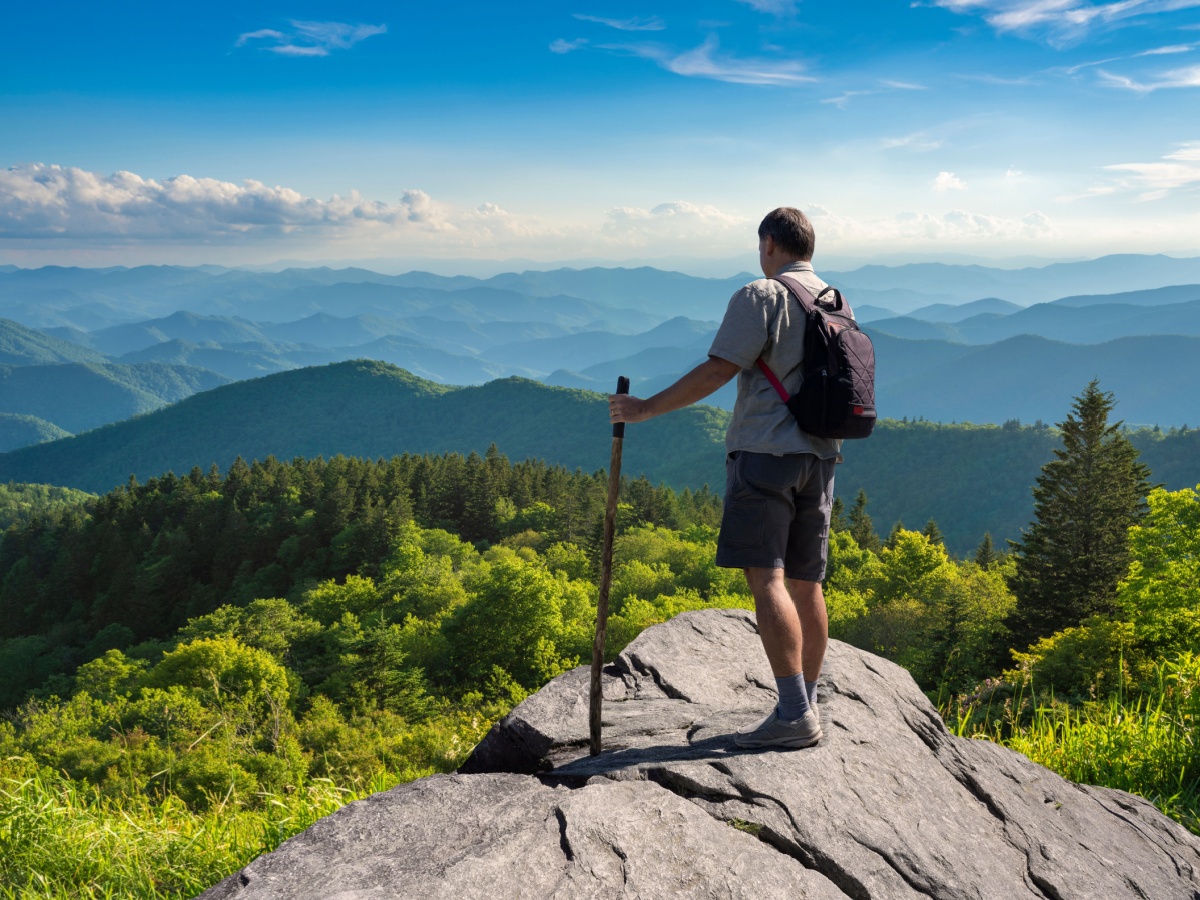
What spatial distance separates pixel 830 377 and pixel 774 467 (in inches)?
23.7

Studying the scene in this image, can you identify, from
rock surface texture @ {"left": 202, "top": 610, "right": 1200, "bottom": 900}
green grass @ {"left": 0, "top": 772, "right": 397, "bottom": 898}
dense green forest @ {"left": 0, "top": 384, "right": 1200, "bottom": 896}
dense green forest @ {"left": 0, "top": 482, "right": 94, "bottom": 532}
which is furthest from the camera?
dense green forest @ {"left": 0, "top": 482, "right": 94, "bottom": 532}

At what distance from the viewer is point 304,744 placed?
2789 centimetres

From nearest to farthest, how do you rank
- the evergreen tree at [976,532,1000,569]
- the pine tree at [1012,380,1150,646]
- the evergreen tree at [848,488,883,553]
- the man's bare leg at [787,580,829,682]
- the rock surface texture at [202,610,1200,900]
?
the rock surface texture at [202,610,1200,900]
the man's bare leg at [787,580,829,682]
the pine tree at [1012,380,1150,646]
the evergreen tree at [976,532,1000,569]
the evergreen tree at [848,488,883,553]

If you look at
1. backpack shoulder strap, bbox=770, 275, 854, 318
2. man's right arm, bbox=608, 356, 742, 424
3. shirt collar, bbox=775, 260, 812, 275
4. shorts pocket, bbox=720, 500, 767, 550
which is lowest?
shorts pocket, bbox=720, 500, 767, 550

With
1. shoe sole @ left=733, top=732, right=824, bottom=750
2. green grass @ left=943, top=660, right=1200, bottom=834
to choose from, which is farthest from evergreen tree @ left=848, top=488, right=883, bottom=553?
shoe sole @ left=733, top=732, right=824, bottom=750

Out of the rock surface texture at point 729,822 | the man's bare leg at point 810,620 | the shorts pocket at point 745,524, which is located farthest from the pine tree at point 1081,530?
the shorts pocket at point 745,524

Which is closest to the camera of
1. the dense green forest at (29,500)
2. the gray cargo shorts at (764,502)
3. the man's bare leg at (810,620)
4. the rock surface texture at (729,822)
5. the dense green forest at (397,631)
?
the rock surface texture at (729,822)

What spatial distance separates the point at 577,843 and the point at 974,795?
2.76m

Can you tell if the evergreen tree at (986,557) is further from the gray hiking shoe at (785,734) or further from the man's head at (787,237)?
the man's head at (787,237)

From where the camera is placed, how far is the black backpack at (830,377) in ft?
13.8

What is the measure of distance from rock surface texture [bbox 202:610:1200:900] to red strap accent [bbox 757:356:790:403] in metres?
2.10

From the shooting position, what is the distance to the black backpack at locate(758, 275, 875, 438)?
4.19 meters

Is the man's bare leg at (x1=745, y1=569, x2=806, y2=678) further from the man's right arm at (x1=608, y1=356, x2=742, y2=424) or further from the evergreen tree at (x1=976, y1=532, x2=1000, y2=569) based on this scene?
the evergreen tree at (x1=976, y1=532, x2=1000, y2=569)

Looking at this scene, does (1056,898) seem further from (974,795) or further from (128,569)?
(128,569)
